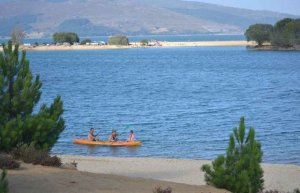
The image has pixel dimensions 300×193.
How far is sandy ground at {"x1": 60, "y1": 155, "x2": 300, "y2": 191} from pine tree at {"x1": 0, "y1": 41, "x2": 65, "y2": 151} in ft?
14.7

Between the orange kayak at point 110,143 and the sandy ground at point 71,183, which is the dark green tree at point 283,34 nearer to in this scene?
the orange kayak at point 110,143

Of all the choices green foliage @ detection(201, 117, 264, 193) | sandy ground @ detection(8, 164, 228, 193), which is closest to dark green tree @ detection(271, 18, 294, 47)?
green foliage @ detection(201, 117, 264, 193)

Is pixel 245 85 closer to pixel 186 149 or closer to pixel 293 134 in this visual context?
pixel 293 134

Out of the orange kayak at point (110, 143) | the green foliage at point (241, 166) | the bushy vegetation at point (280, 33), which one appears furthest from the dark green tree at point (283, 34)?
the green foliage at point (241, 166)

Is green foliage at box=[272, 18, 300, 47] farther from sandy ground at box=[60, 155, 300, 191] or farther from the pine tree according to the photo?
the pine tree

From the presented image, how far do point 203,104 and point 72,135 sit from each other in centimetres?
1882

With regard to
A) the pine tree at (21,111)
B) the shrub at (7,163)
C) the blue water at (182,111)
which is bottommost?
the blue water at (182,111)

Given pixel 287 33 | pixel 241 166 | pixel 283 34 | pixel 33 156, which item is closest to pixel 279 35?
pixel 283 34

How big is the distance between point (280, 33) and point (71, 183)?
15038 centimetres

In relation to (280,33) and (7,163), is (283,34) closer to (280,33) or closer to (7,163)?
(280,33)

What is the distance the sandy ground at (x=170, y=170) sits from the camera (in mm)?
19297

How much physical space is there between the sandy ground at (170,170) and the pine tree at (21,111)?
447 cm

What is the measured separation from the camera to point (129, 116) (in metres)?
42.0

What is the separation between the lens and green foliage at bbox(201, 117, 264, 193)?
1284 cm
